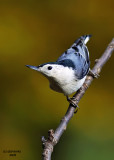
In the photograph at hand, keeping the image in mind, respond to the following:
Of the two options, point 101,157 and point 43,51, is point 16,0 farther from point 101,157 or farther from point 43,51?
point 101,157

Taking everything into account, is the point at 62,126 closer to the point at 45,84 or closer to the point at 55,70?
the point at 55,70

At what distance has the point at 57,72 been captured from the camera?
1447 millimetres

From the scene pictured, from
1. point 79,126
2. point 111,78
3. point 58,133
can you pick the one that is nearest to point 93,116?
point 79,126

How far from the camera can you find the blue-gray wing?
5.62ft

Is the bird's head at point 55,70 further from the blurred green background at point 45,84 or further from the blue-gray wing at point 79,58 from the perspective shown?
the blurred green background at point 45,84

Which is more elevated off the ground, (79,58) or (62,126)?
(79,58)

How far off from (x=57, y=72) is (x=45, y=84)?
1.06 m

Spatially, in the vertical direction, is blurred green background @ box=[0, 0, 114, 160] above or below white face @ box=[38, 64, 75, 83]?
above

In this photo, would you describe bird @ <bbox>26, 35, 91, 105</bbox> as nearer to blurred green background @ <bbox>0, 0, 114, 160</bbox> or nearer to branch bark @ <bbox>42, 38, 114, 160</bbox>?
branch bark @ <bbox>42, 38, 114, 160</bbox>

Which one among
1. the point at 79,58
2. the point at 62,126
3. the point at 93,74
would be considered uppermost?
the point at 79,58

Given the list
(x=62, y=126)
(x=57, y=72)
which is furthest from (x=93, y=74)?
(x=62, y=126)

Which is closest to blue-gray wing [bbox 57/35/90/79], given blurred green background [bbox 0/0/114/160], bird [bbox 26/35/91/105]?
bird [bbox 26/35/91/105]

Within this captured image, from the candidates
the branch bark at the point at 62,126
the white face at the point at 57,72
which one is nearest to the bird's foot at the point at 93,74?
the branch bark at the point at 62,126

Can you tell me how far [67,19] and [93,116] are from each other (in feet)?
2.56
